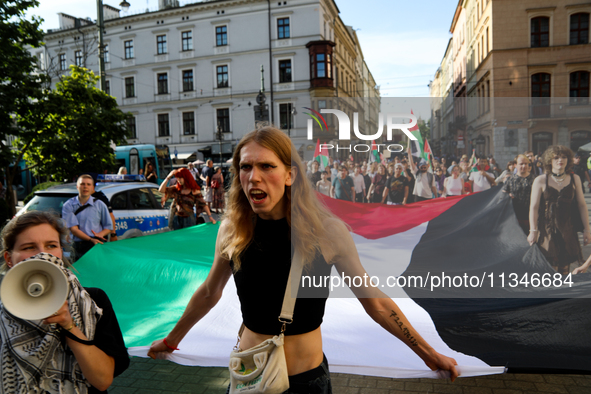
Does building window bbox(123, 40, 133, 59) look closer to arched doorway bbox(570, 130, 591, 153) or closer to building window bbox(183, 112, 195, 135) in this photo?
building window bbox(183, 112, 195, 135)

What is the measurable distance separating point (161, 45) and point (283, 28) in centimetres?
1214

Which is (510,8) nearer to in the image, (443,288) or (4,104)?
(443,288)

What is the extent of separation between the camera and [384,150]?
7.45 feet

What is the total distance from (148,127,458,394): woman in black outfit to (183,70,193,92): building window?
144 feet

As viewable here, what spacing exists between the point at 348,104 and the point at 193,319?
4.41ft

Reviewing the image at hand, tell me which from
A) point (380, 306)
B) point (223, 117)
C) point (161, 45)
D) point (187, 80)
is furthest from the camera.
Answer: point (161, 45)

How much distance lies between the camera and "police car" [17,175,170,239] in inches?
296

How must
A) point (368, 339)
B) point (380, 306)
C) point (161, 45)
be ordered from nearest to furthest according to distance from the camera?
1. point (380, 306)
2. point (368, 339)
3. point (161, 45)

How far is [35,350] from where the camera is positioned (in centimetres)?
197

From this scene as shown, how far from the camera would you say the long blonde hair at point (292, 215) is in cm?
191

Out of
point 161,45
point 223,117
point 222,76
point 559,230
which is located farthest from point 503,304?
point 161,45

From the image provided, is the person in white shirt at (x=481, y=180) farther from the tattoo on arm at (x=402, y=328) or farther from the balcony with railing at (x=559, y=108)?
the tattoo on arm at (x=402, y=328)

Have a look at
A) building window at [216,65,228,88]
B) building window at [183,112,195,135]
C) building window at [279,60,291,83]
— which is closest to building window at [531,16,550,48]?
building window at [279,60,291,83]

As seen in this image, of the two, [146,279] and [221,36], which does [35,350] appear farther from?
[221,36]
